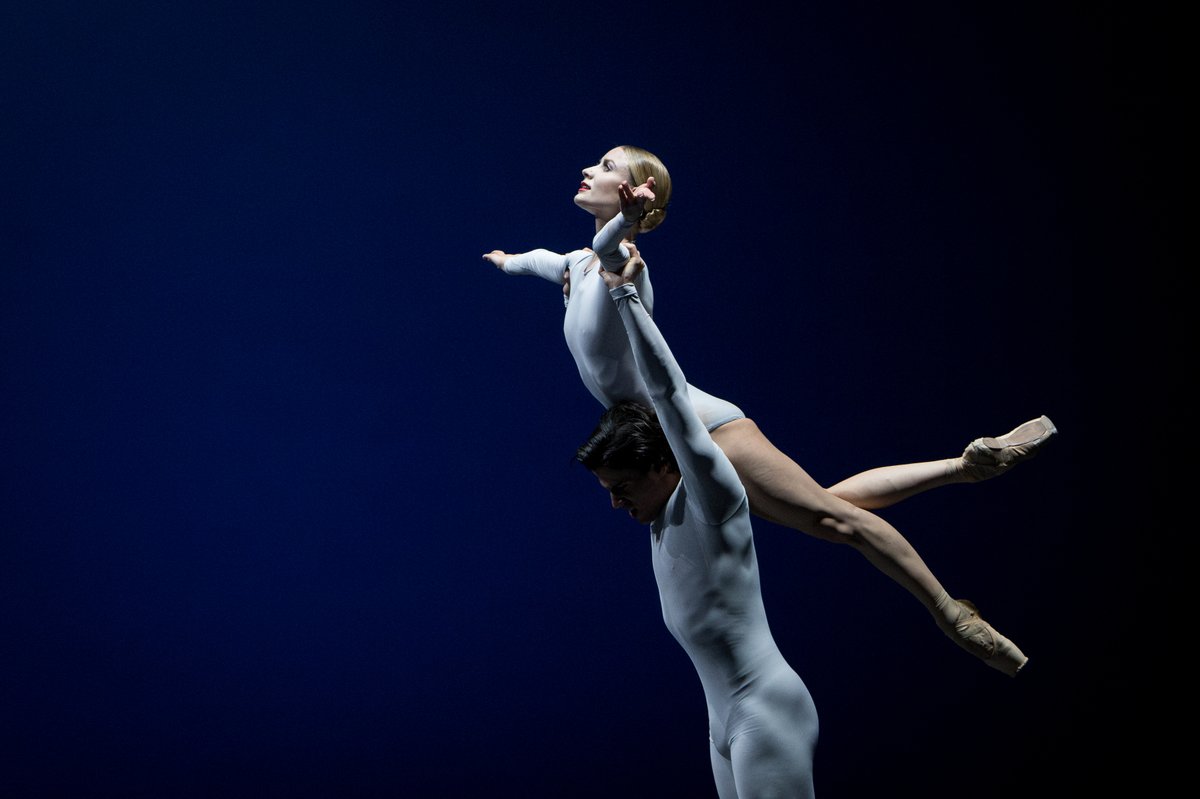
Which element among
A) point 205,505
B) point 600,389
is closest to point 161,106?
point 205,505

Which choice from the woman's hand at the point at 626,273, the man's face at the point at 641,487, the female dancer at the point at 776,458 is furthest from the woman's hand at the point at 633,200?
the man's face at the point at 641,487

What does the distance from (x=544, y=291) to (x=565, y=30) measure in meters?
0.97

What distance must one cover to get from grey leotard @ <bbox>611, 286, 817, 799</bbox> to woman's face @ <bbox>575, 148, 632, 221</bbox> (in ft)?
2.22

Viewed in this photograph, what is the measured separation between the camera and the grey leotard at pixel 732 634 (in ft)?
8.89

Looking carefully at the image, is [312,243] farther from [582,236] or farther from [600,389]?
[600,389]

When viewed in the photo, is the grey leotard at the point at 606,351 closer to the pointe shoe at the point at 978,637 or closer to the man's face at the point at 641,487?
the man's face at the point at 641,487

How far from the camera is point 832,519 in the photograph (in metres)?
3.33

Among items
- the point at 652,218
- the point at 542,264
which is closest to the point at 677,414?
the point at 652,218

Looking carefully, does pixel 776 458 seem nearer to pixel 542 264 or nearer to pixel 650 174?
pixel 650 174

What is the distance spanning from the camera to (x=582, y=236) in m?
4.77

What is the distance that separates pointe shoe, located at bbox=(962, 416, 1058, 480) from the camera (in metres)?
3.51

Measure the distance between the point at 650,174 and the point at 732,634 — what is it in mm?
1245

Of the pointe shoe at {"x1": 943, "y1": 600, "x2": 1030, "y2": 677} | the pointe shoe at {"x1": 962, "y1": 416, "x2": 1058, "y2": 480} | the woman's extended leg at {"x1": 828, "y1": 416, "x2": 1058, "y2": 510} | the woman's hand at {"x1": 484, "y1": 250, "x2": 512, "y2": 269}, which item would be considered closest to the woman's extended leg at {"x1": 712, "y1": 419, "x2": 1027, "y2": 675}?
the pointe shoe at {"x1": 943, "y1": 600, "x2": 1030, "y2": 677}

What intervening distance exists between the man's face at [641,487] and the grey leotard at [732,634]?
0.03 metres
